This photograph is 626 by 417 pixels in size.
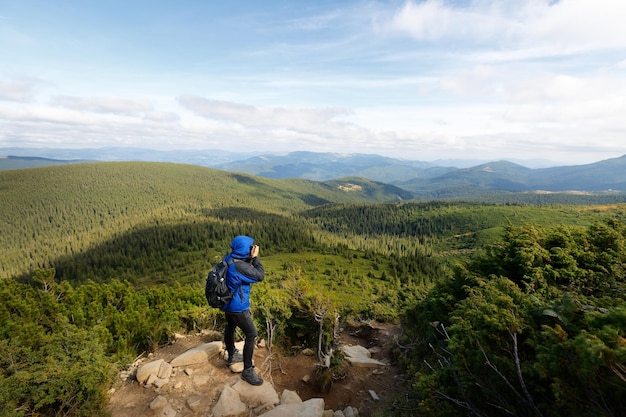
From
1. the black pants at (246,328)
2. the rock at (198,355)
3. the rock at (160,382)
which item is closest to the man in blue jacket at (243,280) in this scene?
the black pants at (246,328)

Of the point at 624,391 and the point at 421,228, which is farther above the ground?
the point at 624,391

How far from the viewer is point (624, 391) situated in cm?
342

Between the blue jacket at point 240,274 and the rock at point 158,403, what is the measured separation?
9.90 ft

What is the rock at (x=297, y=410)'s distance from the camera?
7.49 meters

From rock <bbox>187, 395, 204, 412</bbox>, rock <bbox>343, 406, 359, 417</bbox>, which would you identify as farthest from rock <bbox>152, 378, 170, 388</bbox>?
rock <bbox>343, 406, 359, 417</bbox>

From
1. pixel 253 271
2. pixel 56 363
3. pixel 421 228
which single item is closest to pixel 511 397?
pixel 253 271

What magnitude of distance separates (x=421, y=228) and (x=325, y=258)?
11569cm

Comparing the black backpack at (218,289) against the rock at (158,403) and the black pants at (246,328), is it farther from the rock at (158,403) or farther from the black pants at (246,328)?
the rock at (158,403)

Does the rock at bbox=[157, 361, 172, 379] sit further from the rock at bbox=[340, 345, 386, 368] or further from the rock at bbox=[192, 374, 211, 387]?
the rock at bbox=[340, 345, 386, 368]

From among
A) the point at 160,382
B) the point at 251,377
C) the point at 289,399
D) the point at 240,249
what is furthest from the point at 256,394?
the point at 240,249

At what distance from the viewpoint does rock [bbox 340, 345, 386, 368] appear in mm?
13816

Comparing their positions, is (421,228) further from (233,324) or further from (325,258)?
(233,324)

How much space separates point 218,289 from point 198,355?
3752mm

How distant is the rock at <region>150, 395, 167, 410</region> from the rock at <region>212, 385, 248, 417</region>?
1.46 metres
